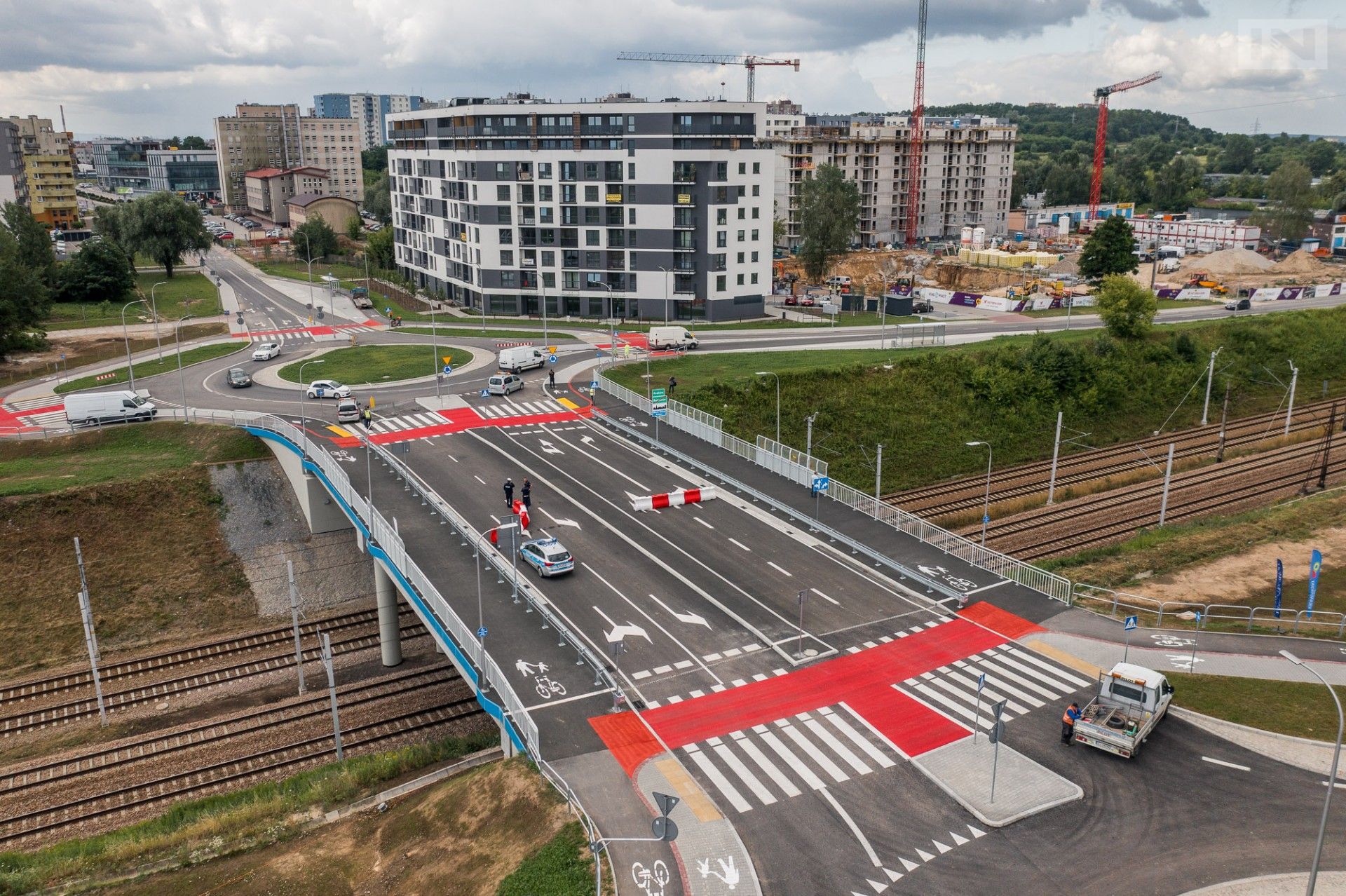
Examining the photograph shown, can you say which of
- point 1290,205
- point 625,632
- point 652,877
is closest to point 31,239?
point 625,632

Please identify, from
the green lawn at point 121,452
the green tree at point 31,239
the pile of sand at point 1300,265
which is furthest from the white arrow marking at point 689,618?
the pile of sand at point 1300,265

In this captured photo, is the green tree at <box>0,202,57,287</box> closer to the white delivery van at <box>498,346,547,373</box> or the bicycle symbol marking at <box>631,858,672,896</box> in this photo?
the white delivery van at <box>498,346,547,373</box>

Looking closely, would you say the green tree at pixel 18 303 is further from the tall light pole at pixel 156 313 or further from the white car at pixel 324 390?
the white car at pixel 324 390

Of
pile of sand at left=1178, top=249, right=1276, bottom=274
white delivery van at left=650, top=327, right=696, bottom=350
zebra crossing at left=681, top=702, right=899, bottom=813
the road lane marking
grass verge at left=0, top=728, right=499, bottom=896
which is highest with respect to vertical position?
pile of sand at left=1178, top=249, right=1276, bottom=274

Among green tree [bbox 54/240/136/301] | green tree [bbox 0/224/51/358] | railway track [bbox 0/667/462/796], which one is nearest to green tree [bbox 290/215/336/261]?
green tree [bbox 54/240/136/301]

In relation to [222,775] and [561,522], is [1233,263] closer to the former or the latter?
[561,522]

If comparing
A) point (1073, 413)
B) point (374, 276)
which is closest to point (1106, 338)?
point (1073, 413)
